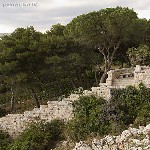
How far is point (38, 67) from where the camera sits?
26.5 m

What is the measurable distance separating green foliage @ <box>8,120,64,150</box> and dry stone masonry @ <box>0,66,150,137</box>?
0.60 m

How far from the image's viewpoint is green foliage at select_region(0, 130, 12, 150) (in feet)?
62.4

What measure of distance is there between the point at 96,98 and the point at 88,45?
11.6 m

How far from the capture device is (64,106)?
62.0 feet

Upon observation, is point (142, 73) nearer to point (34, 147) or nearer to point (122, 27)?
point (34, 147)

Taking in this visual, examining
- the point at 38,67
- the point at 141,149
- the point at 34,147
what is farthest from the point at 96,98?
the point at 38,67

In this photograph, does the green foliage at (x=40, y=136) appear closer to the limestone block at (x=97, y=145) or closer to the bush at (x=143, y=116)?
the limestone block at (x=97, y=145)

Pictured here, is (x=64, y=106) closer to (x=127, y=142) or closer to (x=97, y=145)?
(x=97, y=145)

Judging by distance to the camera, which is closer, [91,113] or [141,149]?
[141,149]

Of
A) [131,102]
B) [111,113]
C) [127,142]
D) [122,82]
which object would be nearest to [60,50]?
[122,82]

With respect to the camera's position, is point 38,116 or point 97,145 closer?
point 97,145

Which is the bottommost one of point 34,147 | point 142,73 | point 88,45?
point 34,147

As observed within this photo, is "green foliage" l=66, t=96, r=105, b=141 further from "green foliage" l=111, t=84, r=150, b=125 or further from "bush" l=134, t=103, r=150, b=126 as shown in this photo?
"bush" l=134, t=103, r=150, b=126

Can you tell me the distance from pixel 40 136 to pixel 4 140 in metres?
2.61
